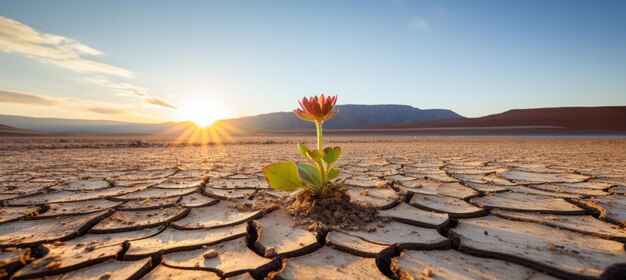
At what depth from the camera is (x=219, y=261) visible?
0.98 m

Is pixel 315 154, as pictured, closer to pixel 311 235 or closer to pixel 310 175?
pixel 310 175

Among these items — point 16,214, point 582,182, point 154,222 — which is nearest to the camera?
point 154,222

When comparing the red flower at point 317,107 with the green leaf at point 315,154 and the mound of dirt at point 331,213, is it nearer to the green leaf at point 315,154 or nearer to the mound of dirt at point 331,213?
the green leaf at point 315,154

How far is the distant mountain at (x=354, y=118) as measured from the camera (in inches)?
2360

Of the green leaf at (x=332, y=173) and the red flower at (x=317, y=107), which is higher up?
the red flower at (x=317, y=107)

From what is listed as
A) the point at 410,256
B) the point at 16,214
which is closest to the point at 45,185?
the point at 16,214

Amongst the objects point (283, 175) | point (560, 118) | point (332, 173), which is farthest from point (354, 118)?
point (283, 175)

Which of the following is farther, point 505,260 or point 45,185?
point 45,185

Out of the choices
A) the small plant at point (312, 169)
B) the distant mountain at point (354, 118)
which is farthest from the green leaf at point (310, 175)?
the distant mountain at point (354, 118)

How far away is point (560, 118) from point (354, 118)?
46.1 m

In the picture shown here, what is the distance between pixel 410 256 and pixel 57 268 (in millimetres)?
1146

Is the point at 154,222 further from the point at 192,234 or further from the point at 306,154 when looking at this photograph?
the point at 306,154

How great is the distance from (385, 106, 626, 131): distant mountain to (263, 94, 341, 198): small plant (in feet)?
82.0

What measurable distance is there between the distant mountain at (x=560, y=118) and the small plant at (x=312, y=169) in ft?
82.0
